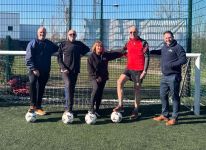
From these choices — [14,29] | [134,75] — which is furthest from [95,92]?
[14,29]

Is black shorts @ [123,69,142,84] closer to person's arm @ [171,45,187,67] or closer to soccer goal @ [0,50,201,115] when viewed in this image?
person's arm @ [171,45,187,67]

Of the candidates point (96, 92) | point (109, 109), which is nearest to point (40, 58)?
point (96, 92)

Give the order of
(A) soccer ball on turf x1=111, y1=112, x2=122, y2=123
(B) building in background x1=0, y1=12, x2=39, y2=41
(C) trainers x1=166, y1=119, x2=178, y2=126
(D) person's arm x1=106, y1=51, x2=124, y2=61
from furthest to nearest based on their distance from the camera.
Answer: (B) building in background x1=0, y1=12, x2=39, y2=41 → (D) person's arm x1=106, y1=51, x2=124, y2=61 → (A) soccer ball on turf x1=111, y1=112, x2=122, y2=123 → (C) trainers x1=166, y1=119, x2=178, y2=126

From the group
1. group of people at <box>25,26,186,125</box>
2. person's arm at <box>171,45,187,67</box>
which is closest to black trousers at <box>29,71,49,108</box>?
group of people at <box>25,26,186,125</box>

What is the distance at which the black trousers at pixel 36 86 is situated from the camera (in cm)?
894

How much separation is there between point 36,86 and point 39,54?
695 millimetres

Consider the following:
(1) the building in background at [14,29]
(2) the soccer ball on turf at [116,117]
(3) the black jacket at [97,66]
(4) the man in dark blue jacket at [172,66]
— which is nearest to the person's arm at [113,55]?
(3) the black jacket at [97,66]

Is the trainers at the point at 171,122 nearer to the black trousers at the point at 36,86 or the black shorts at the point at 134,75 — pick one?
the black shorts at the point at 134,75

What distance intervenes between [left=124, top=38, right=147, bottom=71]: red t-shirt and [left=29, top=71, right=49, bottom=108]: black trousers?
184 centimetres

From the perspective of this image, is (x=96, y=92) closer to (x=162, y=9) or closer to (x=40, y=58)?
(x=40, y=58)

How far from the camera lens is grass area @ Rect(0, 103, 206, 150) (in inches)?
262

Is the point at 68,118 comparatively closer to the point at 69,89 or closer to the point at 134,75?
the point at 69,89

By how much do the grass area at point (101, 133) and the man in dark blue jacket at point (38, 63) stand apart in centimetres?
44

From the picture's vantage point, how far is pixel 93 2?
421 inches
